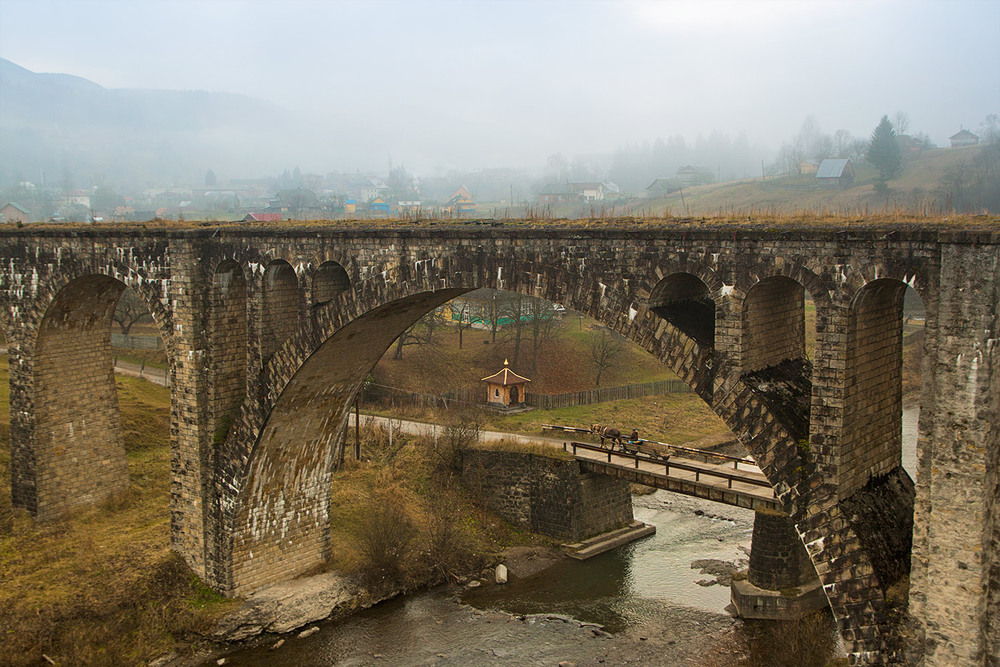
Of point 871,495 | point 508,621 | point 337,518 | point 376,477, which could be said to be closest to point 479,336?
point 376,477

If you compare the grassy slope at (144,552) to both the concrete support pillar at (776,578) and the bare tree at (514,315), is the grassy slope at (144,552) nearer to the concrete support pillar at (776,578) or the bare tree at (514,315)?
the concrete support pillar at (776,578)

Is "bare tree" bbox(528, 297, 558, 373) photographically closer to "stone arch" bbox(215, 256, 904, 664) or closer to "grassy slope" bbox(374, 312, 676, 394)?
"grassy slope" bbox(374, 312, 676, 394)

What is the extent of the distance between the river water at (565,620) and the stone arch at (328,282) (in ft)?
29.3

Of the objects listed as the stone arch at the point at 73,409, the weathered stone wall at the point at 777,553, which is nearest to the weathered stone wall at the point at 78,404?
the stone arch at the point at 73,409

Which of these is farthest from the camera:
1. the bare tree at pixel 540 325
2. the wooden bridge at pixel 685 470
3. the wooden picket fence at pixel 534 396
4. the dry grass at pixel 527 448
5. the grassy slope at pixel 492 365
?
the bare tree at pixel 540 325

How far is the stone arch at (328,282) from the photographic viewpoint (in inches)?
838

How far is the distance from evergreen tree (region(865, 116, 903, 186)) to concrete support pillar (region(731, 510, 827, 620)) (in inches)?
2492

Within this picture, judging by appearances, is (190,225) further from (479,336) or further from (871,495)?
(479,336)

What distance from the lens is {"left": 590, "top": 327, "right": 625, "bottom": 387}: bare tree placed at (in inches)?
2080

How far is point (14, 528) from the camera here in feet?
85.9

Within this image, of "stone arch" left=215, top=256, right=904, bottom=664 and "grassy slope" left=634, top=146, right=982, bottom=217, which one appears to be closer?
"stone arch" left=215, top=256, right=904, bottom=664

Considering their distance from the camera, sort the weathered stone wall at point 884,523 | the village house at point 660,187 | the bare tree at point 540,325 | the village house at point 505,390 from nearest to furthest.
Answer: the weathered stone wall at point 884,523 → the village house at point 505,390 → the bare tree at point 540,325 → the village house at point 660,187

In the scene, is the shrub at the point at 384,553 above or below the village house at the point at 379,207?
below

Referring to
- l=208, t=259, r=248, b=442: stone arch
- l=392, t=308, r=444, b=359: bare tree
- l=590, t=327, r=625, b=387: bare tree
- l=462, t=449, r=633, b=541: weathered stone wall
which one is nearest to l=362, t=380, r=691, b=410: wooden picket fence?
l=590, t=327, r=625, b=387: bare tree
